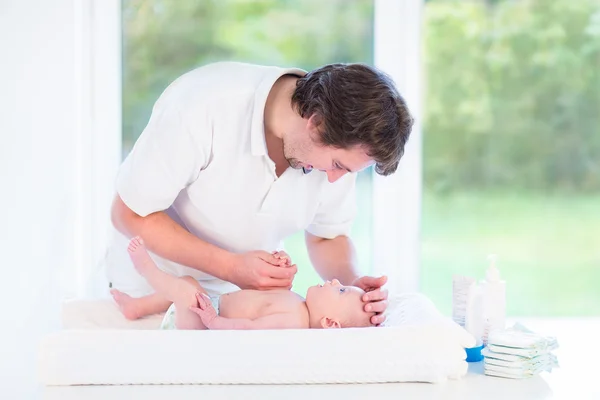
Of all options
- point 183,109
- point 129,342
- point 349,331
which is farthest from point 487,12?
point 129,342

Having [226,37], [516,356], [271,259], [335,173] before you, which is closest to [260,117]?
[335,173]

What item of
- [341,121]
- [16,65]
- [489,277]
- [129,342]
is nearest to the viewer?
[129,342]

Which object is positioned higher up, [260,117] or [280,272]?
[260,117]

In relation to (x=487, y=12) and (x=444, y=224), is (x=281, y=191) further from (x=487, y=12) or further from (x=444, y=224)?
(x=487, y=12)

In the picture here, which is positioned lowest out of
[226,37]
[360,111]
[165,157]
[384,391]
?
[384,391]

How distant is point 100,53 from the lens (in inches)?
117

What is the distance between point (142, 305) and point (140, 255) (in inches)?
8.0

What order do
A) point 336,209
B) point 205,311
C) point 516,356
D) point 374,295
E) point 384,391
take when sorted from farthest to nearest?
1. point 336,209
2. point 374,295
3. point 205,311
4. point 516,356
5. point 384,391

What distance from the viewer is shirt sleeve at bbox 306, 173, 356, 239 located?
7.72 feet

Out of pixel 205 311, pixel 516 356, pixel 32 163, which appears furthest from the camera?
pixel 32 163

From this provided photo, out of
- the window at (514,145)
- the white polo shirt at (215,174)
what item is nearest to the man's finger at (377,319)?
the white polo shirt at (215,174)

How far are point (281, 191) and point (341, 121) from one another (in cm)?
36

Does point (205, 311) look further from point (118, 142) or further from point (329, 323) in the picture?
point (118, 142)

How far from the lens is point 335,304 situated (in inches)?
81.7
